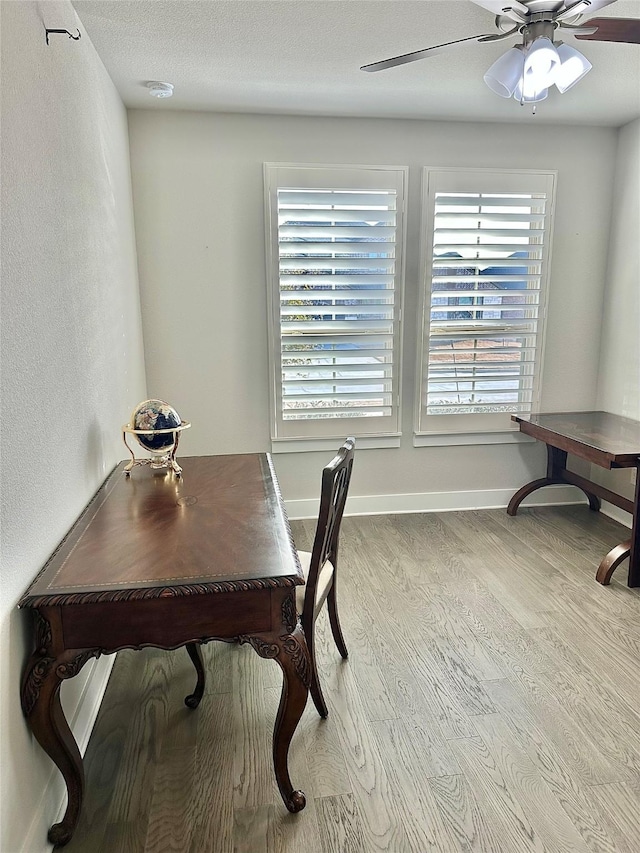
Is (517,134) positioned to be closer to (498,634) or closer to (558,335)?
(558,335)

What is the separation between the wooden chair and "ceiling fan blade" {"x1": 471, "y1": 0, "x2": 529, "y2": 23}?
1392 millimetres

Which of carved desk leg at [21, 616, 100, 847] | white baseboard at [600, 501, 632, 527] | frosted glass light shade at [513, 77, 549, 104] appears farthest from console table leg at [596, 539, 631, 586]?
carved desk leg at [21, 616, 100, 847]

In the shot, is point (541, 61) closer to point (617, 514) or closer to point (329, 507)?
point (329, 507)

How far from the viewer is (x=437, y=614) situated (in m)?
2.80

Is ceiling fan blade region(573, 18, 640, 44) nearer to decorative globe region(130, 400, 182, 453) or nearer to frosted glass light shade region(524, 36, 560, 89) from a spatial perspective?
frosted glass light shade region(524, 36, 560, 89)

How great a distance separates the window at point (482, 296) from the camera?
3754mm

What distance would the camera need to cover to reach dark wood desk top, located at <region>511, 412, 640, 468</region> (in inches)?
116

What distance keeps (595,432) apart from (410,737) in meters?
2.17

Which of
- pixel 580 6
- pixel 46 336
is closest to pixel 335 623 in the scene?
pixel 46 336

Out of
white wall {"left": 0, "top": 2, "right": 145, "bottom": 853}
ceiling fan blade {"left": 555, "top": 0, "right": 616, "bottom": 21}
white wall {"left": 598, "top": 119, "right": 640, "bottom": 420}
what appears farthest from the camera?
white wall {"left": 598, "top": 119, "right": 640, "bottom": 420}

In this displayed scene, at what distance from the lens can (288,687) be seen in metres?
1.61

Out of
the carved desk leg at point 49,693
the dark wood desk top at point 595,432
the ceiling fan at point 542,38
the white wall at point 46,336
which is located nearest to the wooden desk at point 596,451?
the dark wood desk top at point 595,432

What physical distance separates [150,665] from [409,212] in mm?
2953

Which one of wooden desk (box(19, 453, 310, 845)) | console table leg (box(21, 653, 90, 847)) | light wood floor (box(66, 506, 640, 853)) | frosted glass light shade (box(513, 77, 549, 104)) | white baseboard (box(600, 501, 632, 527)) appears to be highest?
frosted glass light shade (box(513, 77, 549, 104))
